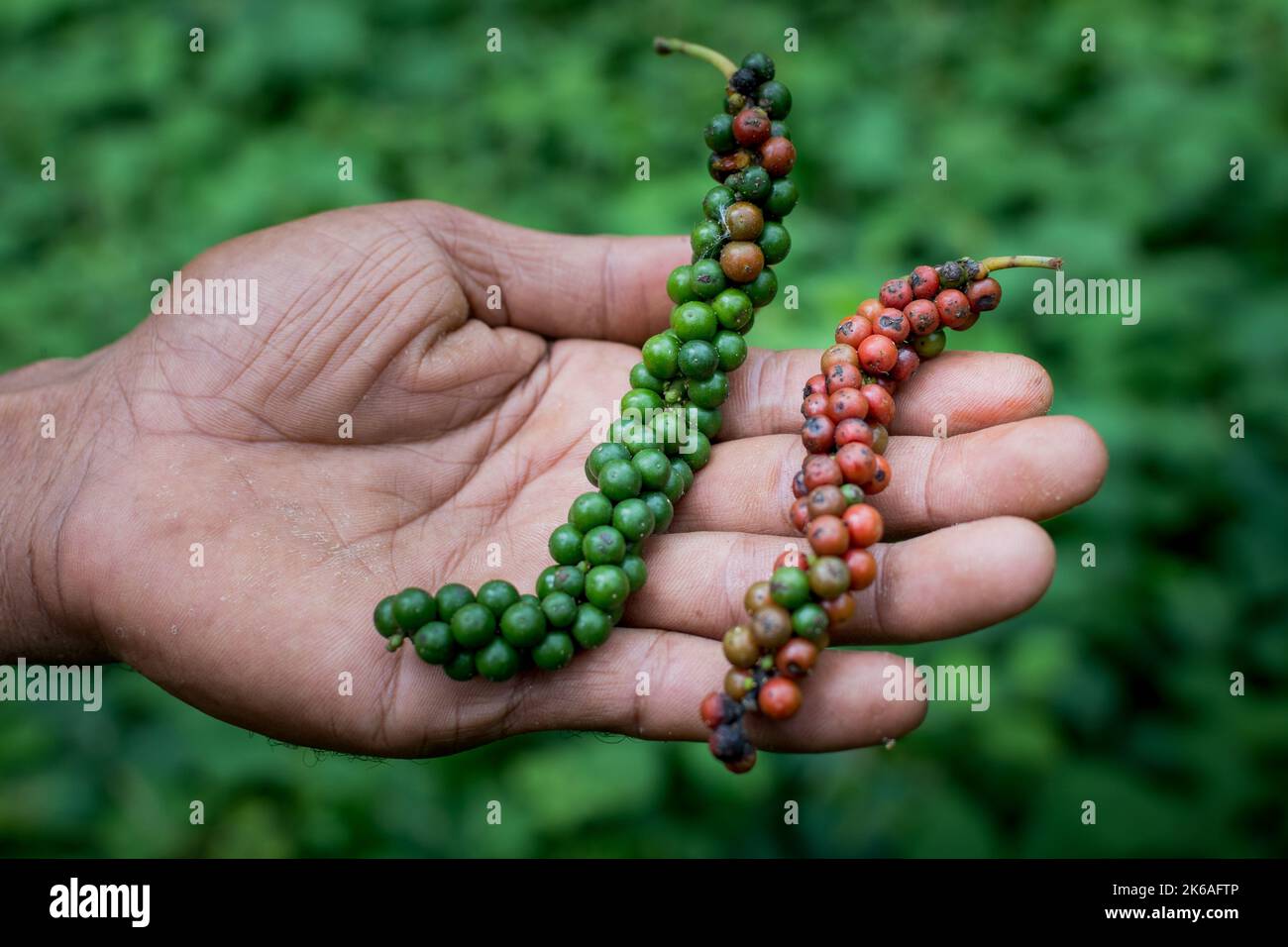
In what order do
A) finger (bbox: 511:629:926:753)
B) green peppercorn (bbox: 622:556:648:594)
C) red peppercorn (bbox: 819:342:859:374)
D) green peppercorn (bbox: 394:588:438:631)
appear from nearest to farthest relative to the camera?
finger (bbox: 511:629:926:753), green peppercorn (bbox: 394:588:438:631), green peppercorn (bbox: 622:556:648:594), red peppercorn (bbox: 819:342:859:374)

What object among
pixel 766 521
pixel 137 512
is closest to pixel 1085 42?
pixel 766 521

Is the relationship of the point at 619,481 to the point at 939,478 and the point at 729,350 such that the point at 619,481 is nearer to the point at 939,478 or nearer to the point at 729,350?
the point at 729,350

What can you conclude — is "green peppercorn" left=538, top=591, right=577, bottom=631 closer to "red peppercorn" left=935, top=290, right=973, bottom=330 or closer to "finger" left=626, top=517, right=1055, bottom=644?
"finger" left=626, top=517, right=1055, bottom=644

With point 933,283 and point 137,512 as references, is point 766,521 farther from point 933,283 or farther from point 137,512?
point 137,512

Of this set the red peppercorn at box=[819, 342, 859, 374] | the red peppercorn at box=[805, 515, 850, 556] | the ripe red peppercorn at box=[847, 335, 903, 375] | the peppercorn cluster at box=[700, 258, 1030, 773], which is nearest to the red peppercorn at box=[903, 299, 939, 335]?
the peppercorn cluster at box=[700, 258, 1030, 773]

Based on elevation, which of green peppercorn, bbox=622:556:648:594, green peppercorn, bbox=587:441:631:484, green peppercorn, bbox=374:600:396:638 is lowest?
green peppercorn, bbox=374:600:396:638

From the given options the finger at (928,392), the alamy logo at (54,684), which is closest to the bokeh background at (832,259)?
the alamy logo at (54,684)
